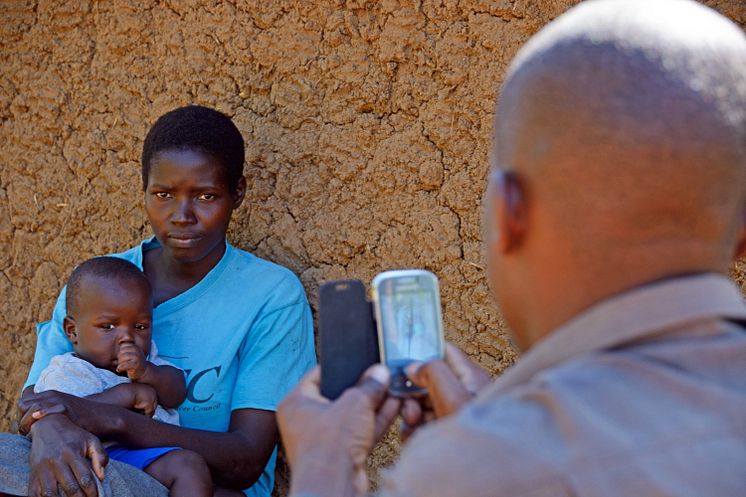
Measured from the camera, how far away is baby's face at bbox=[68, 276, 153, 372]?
301 centimetres

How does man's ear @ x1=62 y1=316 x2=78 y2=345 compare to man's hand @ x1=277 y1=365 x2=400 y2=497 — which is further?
man's ear @ x1=62 y1=316 x2=78 y2=345

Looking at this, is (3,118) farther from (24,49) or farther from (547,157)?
(547,157)

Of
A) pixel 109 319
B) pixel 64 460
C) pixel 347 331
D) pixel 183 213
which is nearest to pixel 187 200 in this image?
pixel 183 213

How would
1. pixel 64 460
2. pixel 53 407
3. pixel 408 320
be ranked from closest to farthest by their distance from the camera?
pixel 408 320, pixel 64 460, pixel 53 407

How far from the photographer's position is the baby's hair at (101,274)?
10.1 ft

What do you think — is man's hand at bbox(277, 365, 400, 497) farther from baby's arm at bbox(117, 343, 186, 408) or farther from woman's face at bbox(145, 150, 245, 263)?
woman's face at bbox(145, 150, 245, 263)

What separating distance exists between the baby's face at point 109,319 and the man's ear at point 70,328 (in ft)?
0.15

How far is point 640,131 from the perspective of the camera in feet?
3.84

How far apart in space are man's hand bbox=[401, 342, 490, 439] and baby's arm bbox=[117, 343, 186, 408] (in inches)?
56.7

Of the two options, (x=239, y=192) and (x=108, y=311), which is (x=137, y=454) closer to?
(x=108, y=311)

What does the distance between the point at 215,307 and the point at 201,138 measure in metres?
0.57

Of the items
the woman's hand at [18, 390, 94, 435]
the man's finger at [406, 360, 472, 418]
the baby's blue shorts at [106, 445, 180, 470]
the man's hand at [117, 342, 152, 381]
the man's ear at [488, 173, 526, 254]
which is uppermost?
the man's ear at [488, 173, 526, 254]

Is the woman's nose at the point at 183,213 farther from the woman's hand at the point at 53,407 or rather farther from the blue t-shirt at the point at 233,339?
the woman's hand at the point at 53,407

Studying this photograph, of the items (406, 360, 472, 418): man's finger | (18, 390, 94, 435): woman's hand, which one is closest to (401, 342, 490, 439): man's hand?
(406, 360, 472, 418): man's finger
